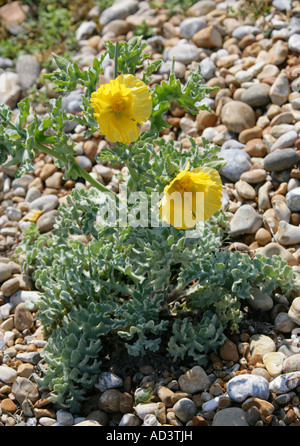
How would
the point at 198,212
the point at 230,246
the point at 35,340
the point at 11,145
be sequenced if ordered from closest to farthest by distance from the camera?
the point at 198,212, the point at 11,145, the point at 35,340, the point at 230,246

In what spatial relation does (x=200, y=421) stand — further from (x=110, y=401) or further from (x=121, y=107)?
(x=121, y=107)

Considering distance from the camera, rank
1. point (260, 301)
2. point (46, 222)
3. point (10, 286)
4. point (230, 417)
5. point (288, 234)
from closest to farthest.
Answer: point (230, 417) → point (260, 301) → point (288, 234) → point (10, 286) → point (46, 222)

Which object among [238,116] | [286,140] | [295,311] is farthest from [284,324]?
[238,116]

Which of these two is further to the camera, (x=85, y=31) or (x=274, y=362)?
(x=85, y=31)

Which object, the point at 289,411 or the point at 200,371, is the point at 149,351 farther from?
the point at 289,411

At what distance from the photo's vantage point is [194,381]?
108 inches

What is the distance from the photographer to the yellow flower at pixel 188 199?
2350 mm

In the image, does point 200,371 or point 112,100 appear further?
point 200,371

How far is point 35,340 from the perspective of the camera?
10.6ft

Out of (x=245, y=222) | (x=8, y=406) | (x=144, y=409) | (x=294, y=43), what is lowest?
(x=8, y=406)

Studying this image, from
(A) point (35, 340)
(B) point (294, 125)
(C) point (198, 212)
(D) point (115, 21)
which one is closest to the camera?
(C) point (198, 212)

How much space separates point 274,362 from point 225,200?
114cm

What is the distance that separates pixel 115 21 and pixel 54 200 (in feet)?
6.27

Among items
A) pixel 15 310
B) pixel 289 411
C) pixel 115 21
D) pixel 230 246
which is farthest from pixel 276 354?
pixel 115 21
